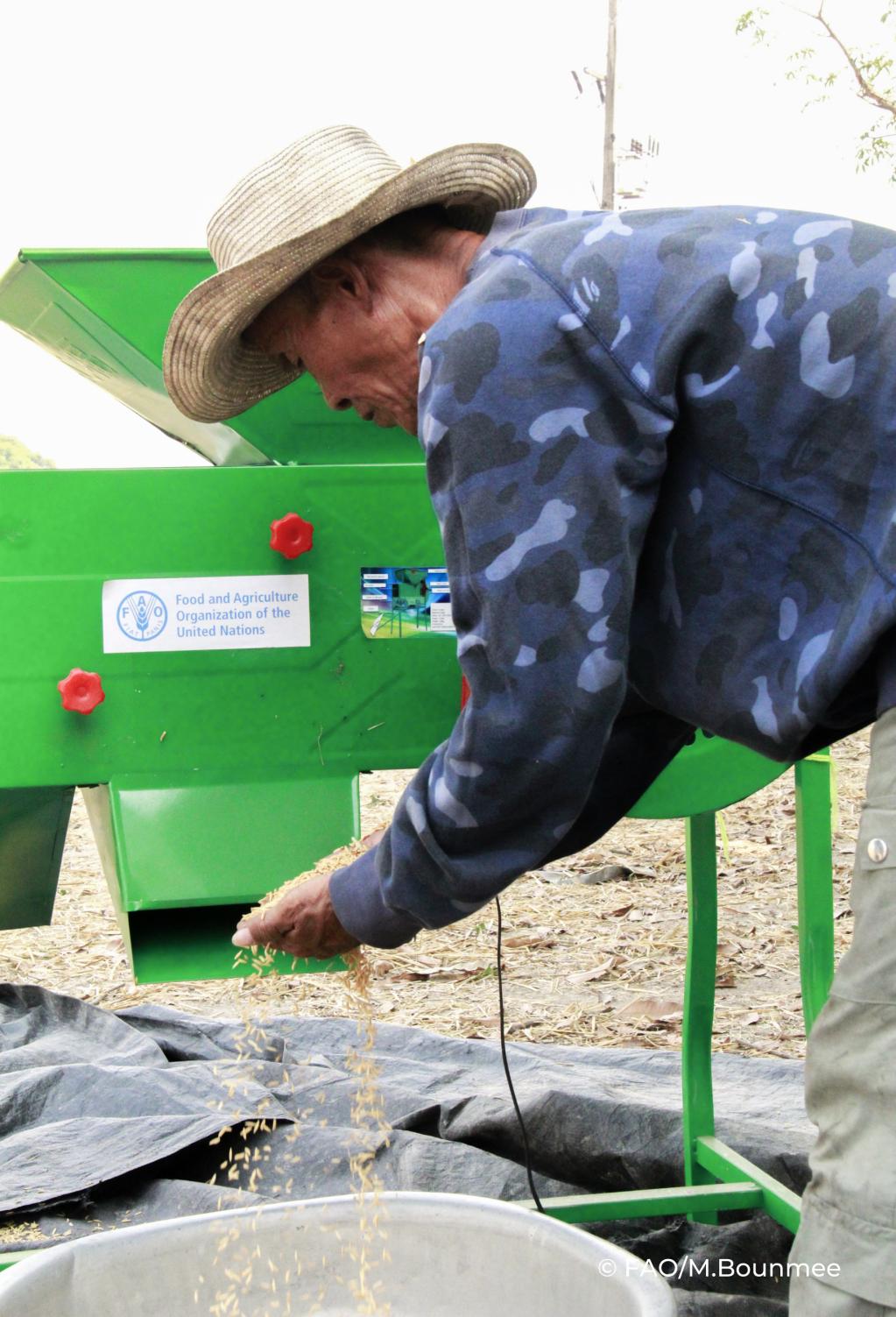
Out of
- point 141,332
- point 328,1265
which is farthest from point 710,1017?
point 141,332

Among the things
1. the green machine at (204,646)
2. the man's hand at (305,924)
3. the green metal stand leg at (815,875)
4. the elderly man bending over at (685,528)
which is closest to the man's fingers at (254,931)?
the man's hand at (305,924)

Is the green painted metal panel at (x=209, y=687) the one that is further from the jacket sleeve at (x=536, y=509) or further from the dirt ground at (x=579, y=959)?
the dirt ground at (x=579, y=959)

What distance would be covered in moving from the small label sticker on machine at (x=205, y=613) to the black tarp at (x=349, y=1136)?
2.28 feet

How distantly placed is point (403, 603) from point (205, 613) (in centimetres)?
32

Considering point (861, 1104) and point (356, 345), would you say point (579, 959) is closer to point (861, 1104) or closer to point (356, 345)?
point (356, 345)

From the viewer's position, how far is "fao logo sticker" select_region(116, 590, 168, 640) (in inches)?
84.5

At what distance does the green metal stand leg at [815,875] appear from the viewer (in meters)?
2.33

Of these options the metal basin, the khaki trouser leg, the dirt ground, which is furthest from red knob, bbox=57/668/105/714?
the dirt ground

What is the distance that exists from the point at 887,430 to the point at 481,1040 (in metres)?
2.83

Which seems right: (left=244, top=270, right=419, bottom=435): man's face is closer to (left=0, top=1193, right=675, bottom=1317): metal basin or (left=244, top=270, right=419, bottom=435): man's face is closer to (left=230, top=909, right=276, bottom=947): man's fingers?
(left=230, top=909, right=276, bottom=947): man's fingers

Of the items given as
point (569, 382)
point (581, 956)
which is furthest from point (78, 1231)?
point (581, 956)

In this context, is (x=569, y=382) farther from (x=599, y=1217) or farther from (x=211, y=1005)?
(x=211, y=1005)

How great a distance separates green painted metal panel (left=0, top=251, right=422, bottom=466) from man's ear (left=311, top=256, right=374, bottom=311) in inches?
25.4

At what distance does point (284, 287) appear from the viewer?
1.58 meters
